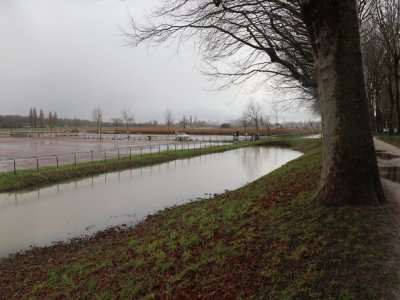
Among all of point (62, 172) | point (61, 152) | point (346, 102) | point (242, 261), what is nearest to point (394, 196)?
point (346, 102)

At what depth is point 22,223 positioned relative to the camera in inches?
467

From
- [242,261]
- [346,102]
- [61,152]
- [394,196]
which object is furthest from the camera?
[61,152]

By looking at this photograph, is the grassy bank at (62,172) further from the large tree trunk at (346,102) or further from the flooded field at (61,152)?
the large tree trunk at (346,102)

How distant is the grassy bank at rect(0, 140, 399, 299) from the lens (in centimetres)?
407

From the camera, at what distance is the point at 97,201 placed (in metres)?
15.0

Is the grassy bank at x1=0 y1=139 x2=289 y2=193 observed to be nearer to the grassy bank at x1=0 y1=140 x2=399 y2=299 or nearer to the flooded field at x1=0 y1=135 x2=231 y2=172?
the flooded field at x1=0 y1=135 x2=231 y2=172

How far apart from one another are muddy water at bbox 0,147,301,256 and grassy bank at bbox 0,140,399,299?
2170mm

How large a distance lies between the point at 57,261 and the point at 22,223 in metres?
4.52

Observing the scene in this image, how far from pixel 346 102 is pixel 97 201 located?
12.1 m

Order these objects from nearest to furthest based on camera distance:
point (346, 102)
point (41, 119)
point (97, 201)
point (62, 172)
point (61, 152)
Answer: point (346, 102)
point (97, 201)
point (62, 172)
point (61, 152)
point (41, 119)

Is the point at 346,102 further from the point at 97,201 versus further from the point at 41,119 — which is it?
the point at 41,119

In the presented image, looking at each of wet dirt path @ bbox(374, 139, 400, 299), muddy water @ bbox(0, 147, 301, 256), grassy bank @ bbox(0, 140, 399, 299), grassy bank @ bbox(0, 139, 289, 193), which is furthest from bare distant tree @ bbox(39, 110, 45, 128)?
wet dirt path @ bbox(374, 139, 400, 299)

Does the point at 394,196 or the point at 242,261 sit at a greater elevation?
the point at 394,196

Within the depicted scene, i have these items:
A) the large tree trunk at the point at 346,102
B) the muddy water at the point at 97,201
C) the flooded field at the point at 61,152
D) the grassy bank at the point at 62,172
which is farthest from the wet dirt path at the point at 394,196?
the flooded field at the point at 61,152
